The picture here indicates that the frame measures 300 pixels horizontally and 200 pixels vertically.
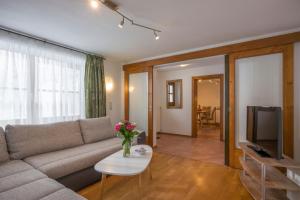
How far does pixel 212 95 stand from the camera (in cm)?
795

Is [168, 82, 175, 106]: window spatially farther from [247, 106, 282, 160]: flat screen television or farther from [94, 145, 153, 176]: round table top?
[94, 145, 153, 176]: round table top

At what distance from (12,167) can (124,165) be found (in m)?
1.29

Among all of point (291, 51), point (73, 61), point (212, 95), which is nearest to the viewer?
point (291, 51)

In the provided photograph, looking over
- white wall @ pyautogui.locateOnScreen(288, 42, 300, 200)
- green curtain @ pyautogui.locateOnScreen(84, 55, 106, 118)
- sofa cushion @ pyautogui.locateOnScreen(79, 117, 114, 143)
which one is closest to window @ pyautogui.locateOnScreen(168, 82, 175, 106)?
green curtain @ pyautogui.locateOnScreen(84, 55, 106, 118)

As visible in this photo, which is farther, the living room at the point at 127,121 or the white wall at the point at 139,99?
the white wall at the point at 139,99

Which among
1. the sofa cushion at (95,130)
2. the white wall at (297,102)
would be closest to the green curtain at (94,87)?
the sofa cushion at (95,130)

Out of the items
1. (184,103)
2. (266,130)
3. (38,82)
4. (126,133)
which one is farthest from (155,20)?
(184,103)

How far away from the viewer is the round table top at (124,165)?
1683mm

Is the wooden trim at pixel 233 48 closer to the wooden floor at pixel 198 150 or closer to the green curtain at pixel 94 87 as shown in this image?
the green curtain at pixel 94 87

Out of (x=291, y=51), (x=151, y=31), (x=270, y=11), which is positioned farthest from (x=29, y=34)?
(x=291, y=51)

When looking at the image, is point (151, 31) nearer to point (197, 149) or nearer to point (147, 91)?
point (147, 91)

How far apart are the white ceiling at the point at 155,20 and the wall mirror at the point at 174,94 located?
8.64 feet

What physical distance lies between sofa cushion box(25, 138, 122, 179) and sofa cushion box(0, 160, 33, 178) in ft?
0.27

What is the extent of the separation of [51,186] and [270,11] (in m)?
3.09
